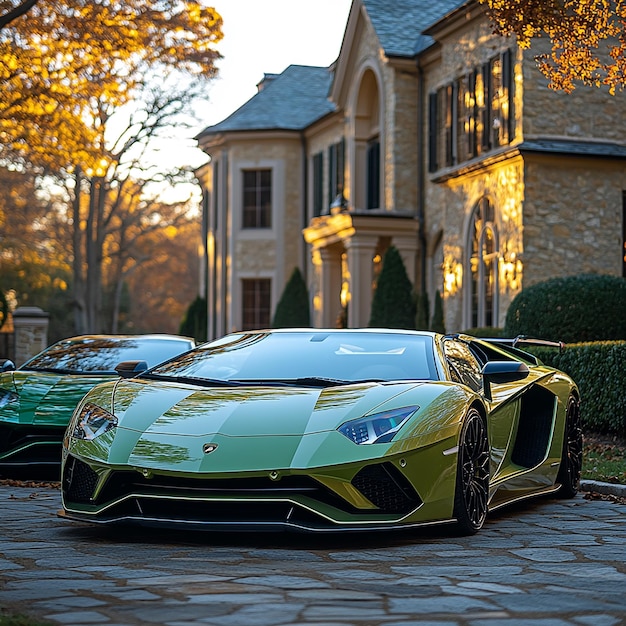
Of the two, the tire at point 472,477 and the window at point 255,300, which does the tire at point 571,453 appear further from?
the window at point 255,300

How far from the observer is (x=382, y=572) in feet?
18.1

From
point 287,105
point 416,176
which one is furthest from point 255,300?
point 416,176

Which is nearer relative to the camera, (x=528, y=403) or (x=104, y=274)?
(x=528, y=403)

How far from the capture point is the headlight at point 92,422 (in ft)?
22.2

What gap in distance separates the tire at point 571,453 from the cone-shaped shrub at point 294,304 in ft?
88.6

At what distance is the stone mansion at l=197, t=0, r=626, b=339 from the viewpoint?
23.3 meters

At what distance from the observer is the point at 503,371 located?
750cm

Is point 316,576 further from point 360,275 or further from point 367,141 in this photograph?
point 367,141

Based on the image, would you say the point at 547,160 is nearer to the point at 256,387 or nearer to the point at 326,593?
the point at 256,387

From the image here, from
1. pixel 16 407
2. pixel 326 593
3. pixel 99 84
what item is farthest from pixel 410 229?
pixel 326 593

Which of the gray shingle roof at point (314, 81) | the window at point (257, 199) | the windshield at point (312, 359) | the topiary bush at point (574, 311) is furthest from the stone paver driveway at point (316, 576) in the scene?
the window at point (257, 199)

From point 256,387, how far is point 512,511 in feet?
7.33

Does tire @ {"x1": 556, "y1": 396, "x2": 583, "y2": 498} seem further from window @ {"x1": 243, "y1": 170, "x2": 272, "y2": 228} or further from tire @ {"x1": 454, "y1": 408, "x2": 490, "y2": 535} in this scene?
window @ {"x1": 243, "y1": 170, "x2": 272, "y2": 228}

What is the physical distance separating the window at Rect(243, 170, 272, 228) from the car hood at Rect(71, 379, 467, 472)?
3226cm
